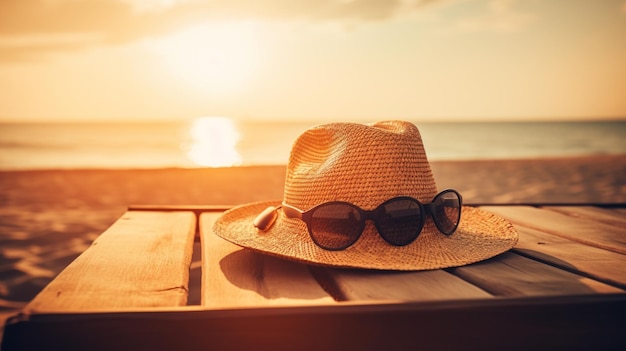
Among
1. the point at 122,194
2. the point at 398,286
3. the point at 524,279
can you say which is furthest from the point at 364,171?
the point at 122,194

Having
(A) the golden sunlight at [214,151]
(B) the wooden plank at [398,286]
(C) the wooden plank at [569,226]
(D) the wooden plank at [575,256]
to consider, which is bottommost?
(B) the wooden plank at [398,286]

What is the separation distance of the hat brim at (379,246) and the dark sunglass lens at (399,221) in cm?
4

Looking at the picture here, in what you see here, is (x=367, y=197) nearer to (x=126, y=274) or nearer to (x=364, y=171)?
(x=364, y=171)

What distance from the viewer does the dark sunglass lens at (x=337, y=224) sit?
1.57m

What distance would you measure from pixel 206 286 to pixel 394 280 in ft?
1.82

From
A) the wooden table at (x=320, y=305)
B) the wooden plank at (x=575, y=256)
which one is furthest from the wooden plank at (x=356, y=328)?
the wooden plank at (x=575, y=256)

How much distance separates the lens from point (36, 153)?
74.5 ft

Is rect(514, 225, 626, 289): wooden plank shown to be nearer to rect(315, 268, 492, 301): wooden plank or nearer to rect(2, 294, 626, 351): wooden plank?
rect(2, 294, 626, 351): wooden plank

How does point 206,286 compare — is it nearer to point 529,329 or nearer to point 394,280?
point 394,280

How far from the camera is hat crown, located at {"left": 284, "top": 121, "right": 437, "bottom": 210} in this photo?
165 centimetres

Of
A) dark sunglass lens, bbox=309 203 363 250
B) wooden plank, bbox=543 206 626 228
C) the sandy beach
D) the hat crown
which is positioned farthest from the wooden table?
the sandy beach

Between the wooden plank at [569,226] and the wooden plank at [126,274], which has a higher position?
the wooden plank at [569,226]

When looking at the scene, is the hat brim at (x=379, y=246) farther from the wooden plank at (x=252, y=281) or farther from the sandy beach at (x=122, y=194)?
the sandy beach at (x=122, y=194)

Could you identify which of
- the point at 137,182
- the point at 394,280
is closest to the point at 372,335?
the point at 394,280
